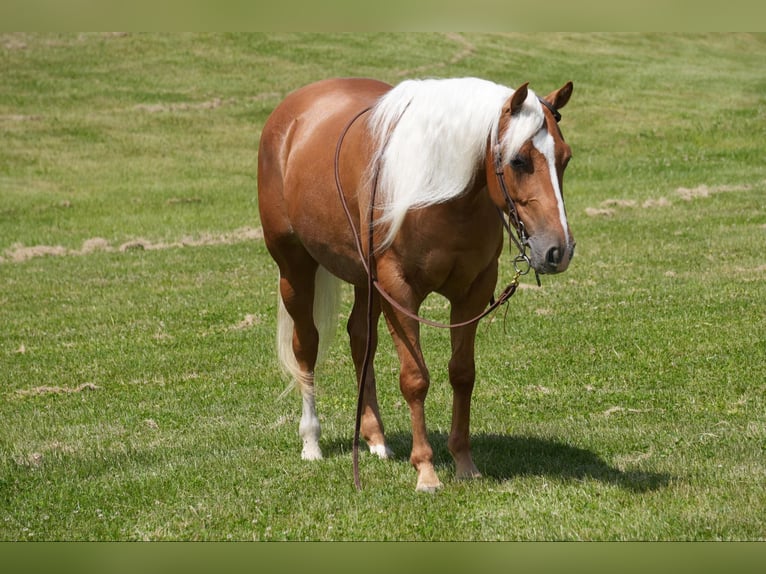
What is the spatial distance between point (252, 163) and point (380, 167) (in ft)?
62.3

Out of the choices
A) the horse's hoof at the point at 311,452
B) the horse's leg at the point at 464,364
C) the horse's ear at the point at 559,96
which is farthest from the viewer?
the horse's hoof at the point at 311,452

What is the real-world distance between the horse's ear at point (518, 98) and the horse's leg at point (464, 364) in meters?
1.13

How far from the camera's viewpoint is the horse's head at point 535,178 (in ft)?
17.1

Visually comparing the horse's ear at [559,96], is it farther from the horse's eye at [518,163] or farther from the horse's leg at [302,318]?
the horse's leg at [302,318]

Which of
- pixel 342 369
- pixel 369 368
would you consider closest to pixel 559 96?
pixel 369 368

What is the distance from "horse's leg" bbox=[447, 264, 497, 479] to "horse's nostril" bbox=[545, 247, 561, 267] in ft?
3.06

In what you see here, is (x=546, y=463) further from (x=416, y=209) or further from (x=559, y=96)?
(x=559, y=96)

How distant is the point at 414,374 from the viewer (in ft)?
20.1

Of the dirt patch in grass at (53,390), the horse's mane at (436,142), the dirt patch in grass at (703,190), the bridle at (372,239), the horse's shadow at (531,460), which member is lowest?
the dirt patch in grass at (703,190)

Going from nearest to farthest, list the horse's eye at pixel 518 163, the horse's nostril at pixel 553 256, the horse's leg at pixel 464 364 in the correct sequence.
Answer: the horse's nostril at pixel 553 256 → the horse's eye at pixel 518 163 → the horse's leg at pixel 464 364

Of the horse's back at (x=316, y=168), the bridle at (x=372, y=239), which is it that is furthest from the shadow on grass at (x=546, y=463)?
the horse's back at (x=316, y=168)

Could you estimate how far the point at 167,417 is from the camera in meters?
8.34

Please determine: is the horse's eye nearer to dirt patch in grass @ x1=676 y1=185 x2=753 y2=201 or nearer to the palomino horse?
the palomino horse

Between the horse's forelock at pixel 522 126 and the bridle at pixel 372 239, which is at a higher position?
the horse's forelock at pixel 522 126
